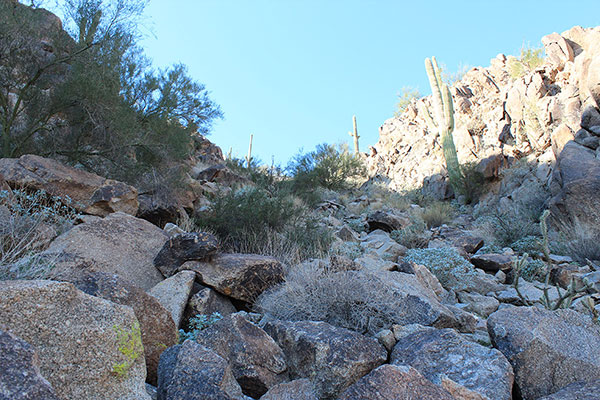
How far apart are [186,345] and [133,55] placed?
29.7 feet

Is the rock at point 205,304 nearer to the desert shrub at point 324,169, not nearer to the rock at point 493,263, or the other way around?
the rock at point 493,263

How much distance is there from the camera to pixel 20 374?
5.24ft

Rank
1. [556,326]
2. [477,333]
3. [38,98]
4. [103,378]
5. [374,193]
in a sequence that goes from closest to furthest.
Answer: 1. [103,378]
2. [556,326]
3. [477,333]
4. [38,98]
5. [374,193]

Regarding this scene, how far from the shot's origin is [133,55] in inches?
391

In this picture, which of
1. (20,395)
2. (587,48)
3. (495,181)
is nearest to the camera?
(20,395)

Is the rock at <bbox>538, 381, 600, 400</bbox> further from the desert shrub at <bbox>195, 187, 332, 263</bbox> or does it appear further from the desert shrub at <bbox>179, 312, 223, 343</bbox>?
the desert shrub at <bbox>195, 187, 332, 263</bbox>

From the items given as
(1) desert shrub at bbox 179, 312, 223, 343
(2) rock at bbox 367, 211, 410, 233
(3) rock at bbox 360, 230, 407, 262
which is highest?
(2) rock at bbox 367, 211, 410, 233

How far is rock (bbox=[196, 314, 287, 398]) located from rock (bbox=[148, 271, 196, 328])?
0.84m

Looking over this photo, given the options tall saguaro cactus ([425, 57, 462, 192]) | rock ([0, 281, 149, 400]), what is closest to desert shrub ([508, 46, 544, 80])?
tall saguaro cactus ([425, 57, 462, 192])

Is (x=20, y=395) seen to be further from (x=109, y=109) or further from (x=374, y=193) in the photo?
(x=374, y=193)

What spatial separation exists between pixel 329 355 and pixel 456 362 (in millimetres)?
803

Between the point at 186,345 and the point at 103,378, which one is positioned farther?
the point at 186,345

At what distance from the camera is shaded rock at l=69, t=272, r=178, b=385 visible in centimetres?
282

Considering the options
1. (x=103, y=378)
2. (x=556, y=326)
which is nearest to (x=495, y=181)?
(x=556, y=326)
